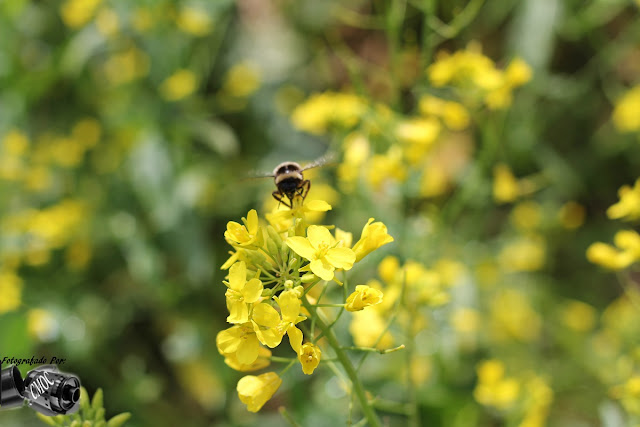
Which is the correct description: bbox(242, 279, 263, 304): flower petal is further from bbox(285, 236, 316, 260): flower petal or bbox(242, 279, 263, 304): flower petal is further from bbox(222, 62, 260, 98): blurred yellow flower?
bbox(222, 62, 260, 98): blurred yellow flower

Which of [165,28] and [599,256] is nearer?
[599,256]

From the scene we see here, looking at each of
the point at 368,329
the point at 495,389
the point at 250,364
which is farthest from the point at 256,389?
the point at 495,389

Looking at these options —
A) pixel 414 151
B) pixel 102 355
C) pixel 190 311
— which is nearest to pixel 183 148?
pixel 190 311

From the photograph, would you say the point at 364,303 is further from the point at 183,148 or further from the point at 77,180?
the point at 77,180

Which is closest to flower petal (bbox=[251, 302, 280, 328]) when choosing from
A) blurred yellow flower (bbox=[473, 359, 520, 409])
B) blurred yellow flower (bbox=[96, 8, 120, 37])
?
blurred yellow flower (bbox=[473, 359, 520, 409])

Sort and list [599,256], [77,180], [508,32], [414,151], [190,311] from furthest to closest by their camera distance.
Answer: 1. [508,32]
2. [77,180]
3. [190,311]
4. [414,151]
5. [599,256]

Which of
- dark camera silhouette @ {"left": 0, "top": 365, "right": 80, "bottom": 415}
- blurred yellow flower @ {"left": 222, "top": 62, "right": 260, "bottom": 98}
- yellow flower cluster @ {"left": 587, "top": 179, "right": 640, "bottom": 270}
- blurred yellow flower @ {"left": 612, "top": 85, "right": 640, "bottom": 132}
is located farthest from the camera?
blurred yellow flower @ {"left": 222, "top": 62, "right": 260, "bottom": 98}

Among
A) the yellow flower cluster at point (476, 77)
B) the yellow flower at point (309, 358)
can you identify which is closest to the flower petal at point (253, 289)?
the yellow flower at point (309, 358)

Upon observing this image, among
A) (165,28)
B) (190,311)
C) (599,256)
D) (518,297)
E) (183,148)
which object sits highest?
(165,28)
